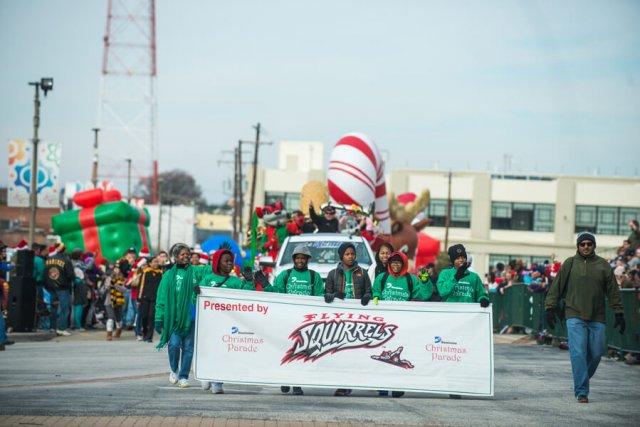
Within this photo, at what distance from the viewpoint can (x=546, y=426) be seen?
11539 mm

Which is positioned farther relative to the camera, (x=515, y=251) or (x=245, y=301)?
(x=515, y=251)

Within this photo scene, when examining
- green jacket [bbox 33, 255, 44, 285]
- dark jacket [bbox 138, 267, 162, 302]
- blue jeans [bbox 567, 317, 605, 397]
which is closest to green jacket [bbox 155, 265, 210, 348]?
blue jeans [bbox 567, 317, 605, 397]

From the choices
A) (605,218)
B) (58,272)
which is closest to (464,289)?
(58,272)

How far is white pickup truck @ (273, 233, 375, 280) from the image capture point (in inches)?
851

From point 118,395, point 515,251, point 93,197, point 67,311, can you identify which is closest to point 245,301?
point 118,395

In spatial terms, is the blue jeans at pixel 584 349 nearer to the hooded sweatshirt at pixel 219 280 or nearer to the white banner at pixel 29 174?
the hooded sweatshirt at pixel 219 280

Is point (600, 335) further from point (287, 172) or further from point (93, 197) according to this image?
point (287, 172)

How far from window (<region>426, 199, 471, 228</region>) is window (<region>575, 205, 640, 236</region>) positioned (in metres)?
7.84

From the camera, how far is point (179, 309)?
14.6 metres

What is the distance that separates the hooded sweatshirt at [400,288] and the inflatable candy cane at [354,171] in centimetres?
1535

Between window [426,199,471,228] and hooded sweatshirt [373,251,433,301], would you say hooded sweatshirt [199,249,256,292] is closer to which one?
hooded sweatshirt [373,251,433,301]

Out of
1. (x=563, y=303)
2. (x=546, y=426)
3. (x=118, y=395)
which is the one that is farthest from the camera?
(x=563, y=303)

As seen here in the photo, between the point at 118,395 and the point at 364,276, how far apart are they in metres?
3.20

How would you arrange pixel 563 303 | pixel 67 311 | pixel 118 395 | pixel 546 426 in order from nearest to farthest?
pixel 546 426, pixel 118 395, pixel 563 303, pixel 67 311
